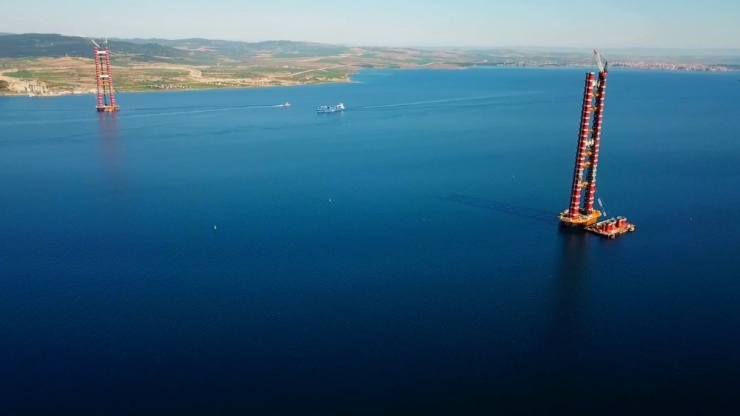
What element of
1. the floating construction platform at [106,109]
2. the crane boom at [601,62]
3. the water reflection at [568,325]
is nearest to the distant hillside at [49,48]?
the floating construction platform at [106,109]

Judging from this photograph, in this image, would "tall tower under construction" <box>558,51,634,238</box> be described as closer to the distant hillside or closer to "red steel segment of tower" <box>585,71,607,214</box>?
"red steel segment of tower" <box>585,71,607,214</box>

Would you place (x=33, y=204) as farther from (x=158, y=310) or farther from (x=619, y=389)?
(x=619, y=389)

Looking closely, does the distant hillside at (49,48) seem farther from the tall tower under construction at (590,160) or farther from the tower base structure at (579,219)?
the tall tower under construction at (590,160)

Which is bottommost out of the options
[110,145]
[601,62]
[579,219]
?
[579,219]

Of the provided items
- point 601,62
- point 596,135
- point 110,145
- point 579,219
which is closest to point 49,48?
point 110,145

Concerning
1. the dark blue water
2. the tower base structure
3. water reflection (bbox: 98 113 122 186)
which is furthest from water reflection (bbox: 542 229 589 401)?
water reflection (bbox: 98 113 122 186)

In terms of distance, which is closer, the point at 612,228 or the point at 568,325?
the point at 568,325

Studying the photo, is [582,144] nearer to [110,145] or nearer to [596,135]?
[596,135]
